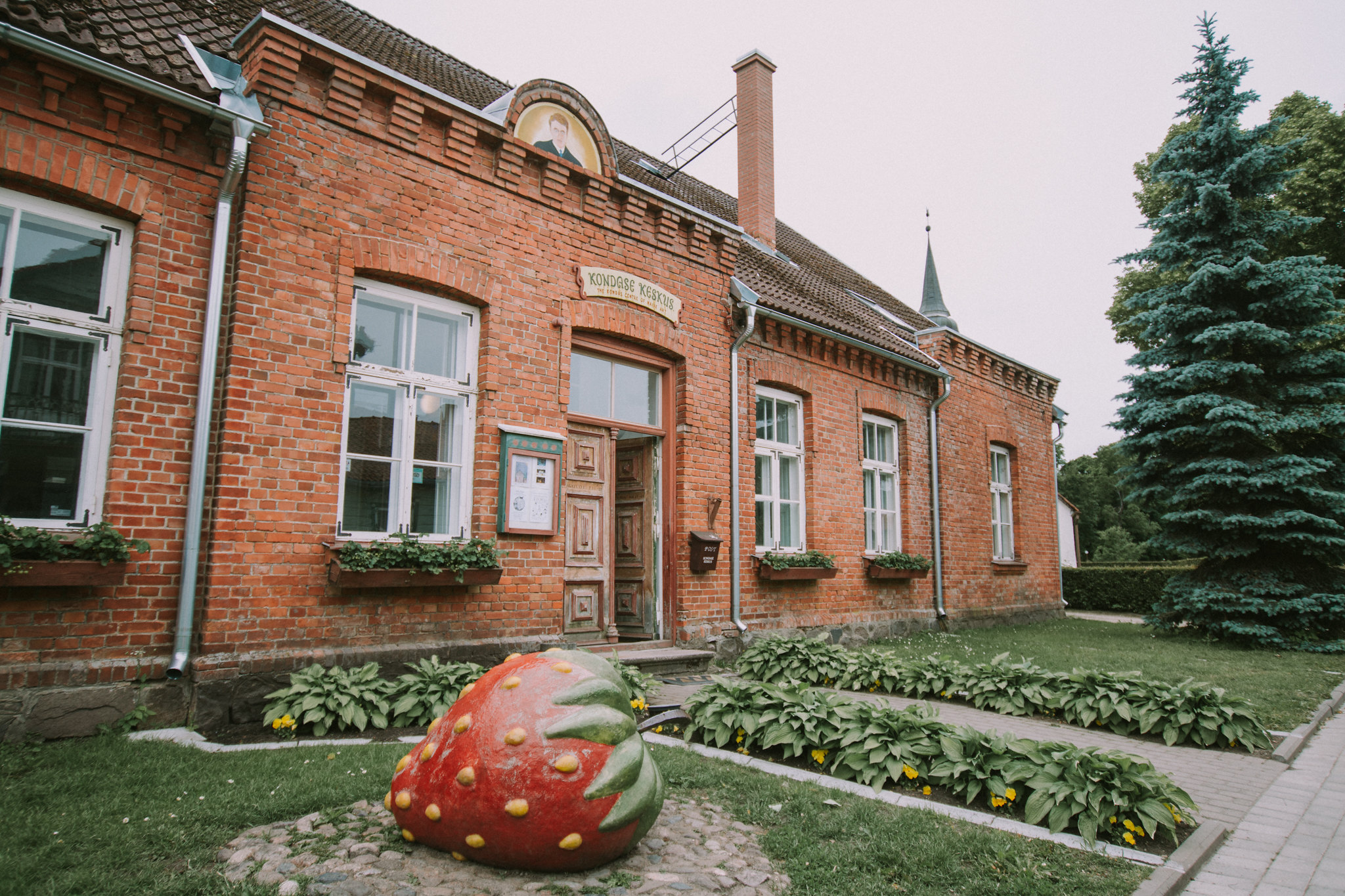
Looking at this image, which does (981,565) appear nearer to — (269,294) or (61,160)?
(269,294)

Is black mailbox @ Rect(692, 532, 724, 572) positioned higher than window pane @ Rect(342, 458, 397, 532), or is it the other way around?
window pane @ Rect(342, 458, 397, 532)

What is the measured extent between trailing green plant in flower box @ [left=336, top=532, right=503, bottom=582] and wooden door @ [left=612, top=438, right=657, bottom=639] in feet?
7.64

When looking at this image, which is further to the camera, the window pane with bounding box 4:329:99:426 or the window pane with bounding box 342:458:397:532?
the window pane with bounding box 342:458:397:532

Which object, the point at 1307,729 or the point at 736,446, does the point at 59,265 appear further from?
the point at 1307,729

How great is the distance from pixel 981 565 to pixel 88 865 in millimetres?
13175

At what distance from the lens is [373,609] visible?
5672mm

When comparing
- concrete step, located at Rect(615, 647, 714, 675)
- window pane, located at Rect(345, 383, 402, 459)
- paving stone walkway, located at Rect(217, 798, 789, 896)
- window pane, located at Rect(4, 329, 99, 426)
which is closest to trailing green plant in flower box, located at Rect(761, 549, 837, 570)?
concrete step, located at Rect(615, 647, 714, 675)

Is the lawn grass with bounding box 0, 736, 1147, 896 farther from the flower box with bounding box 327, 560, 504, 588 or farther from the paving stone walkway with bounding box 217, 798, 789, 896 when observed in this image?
the flower box with bounding box 327, 560, 504, 588

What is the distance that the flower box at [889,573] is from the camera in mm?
10773

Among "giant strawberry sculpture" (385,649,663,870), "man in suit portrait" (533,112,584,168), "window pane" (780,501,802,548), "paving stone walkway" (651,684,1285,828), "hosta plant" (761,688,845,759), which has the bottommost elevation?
"paving stone walkway" (651,684,1285,828)

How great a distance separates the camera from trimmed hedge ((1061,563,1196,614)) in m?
21.2

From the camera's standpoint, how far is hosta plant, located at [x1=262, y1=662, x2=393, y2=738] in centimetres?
477

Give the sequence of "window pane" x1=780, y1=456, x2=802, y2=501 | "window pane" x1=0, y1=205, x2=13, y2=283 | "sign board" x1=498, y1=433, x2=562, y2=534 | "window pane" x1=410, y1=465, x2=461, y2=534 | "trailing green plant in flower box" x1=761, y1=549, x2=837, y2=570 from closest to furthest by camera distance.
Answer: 1. "window pane" x1=0, y1=205, x2=13, y2=283
2. "window pane" x1=410, y1=465, x2=461, y2=534
3. "sign board" x1=498, y1=433, x2=562, y2=534
4. "trailing green plant in flower box" x1=761, y1=549, x2=837, y2=570
5. "window pane" x1=780, y1=456, x2=802, y2=501

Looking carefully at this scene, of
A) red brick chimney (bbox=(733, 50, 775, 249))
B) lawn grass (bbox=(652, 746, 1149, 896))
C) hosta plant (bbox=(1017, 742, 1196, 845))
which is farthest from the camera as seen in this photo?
red brick chimney (bbox=(733, 50, 775, 249))
